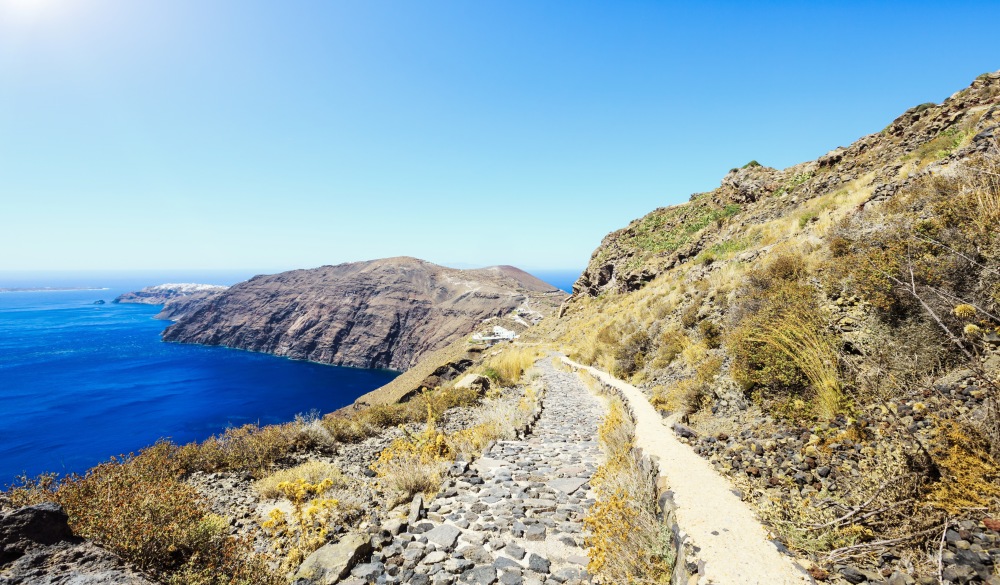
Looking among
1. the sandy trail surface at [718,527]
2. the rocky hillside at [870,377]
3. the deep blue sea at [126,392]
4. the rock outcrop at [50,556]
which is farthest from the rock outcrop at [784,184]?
the deep blue sea at [126,392]

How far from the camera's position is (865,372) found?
529 centimetres

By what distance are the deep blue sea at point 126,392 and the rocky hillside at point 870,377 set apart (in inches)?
612

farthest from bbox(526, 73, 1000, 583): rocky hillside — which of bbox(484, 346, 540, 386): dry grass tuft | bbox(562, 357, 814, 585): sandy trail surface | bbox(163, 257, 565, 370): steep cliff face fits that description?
bbox(163, 257, 565, 370): steep cliff face

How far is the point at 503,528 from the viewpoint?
15.1ft

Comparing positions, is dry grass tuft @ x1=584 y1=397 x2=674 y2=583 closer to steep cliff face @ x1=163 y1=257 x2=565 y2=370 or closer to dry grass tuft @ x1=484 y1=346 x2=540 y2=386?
dry grass tuft @ x1=484 y1=346 x2=540 y2=386

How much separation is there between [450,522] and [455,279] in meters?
125

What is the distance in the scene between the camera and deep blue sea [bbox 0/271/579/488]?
3653 centimetres

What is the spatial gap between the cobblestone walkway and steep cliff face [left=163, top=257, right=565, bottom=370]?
7915 centimetres

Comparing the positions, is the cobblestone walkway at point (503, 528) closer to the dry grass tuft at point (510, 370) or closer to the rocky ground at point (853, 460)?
the rocky ground at point (853, 460)

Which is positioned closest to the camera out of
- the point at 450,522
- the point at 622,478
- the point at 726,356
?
the point at 450,522

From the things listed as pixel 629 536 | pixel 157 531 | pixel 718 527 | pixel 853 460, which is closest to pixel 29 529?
pixel 157 531

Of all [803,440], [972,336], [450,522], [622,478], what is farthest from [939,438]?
[450,522]

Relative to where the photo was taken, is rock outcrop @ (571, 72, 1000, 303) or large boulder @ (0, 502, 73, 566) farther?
rock outcrop @ (571, 72, 1000, 303)

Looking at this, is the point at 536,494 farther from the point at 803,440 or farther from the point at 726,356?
the point at 726,356
